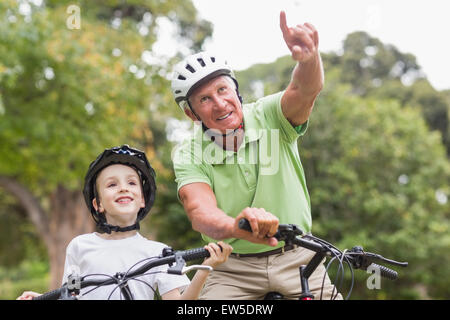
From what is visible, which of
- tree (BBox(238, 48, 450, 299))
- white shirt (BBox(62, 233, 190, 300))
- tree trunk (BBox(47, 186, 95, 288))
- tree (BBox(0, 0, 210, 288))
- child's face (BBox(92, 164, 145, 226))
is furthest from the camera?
tree trunk (BBox(47, 186, 95, 288))

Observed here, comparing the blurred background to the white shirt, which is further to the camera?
the blurred background

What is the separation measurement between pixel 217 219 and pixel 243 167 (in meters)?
0.53

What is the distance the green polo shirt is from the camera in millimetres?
3338

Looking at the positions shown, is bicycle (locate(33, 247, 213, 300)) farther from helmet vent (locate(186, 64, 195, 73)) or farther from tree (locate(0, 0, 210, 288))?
tree (locate(0, 0, 210, 288))

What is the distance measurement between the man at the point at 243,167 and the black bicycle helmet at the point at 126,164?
176 mm

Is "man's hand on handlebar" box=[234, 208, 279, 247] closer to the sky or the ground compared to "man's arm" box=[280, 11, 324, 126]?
closer to the ground

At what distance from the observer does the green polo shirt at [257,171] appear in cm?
334

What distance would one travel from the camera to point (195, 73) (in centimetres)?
341

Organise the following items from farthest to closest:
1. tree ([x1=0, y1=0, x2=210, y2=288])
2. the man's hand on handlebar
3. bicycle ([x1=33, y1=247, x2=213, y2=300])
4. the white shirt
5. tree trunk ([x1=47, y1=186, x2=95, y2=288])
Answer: tree trunk ([x1=47, y1=186, x2=95, y2=288]), tree ([x1=0, y1=0, x2=210, y2=288]), the white shirt, bicycle ([x1=33, y1=247, x2=213, y2=300]), the man's hand on handlebar

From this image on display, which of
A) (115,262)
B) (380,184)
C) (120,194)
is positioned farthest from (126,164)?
(380,184)

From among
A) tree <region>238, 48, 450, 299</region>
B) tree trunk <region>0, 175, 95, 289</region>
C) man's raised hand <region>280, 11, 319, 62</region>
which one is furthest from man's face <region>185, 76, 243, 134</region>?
tree trunk <region>0, 175, 95, 289</region>

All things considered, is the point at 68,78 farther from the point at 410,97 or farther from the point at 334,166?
the point at 410,97

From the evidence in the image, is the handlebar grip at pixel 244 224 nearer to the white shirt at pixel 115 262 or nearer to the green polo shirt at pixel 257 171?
the white shirt at pixel 115 262
